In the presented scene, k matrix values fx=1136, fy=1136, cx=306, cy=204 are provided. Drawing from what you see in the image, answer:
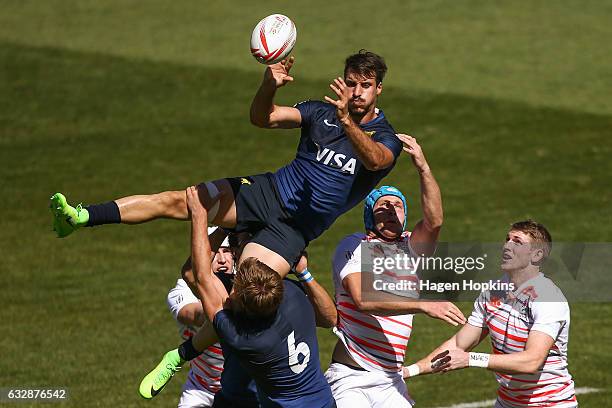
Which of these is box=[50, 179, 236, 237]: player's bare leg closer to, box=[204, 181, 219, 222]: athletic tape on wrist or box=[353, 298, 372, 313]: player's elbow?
box=[204, 181, 219, 222]: athletic tape on wrist

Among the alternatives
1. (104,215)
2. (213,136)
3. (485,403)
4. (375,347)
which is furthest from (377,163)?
(213,136)

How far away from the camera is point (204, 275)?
927cm

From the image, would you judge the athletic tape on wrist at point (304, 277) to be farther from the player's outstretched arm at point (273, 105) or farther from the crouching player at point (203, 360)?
the player's outstretched arm at point (273, 105)

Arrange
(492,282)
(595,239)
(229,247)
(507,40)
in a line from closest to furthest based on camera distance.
A: (492,282)
(229,247)
(595,239)
(507,40)

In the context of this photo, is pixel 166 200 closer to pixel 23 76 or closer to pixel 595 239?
pixel 595 239

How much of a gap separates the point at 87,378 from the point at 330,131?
5667 mm

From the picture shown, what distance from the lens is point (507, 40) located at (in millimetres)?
31672

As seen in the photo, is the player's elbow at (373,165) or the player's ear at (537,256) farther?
the player's elbow at (373,165)

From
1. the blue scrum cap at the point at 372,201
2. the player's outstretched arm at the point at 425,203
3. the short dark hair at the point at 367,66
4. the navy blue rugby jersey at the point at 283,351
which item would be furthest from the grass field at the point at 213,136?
the short dark hair at the point at 367,66

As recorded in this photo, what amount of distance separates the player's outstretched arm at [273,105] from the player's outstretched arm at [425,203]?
1.02m

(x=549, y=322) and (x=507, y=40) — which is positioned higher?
(x=507, y=40)

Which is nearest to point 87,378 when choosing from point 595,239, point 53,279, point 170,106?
point 53,279

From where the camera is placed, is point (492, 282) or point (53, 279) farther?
point (53, 279)

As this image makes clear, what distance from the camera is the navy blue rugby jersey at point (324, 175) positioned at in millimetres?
10258
